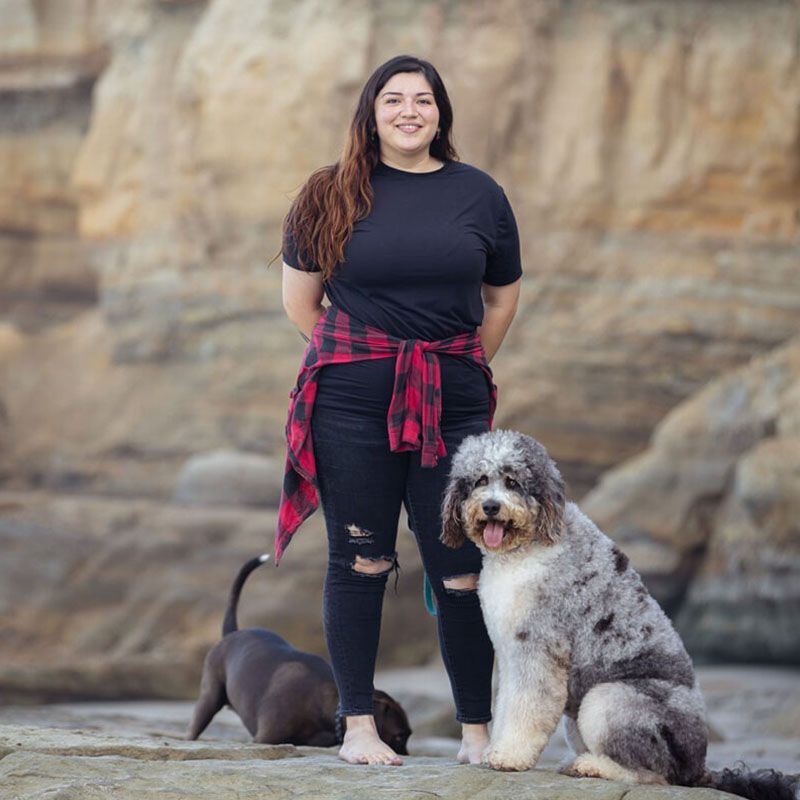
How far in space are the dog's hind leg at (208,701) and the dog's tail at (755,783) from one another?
229 cm

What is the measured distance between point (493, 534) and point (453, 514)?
0.13 m

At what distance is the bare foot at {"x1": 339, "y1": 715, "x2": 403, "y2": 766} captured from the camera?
14.1 ft

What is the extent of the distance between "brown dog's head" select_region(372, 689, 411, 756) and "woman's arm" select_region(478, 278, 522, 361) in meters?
1.46

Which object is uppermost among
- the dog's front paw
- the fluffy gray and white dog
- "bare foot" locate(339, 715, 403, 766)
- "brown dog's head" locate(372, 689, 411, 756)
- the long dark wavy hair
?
the long dark wavy hair

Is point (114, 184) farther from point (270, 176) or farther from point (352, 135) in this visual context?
point (352, 135)

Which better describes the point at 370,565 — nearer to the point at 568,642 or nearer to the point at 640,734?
the point at 568,642

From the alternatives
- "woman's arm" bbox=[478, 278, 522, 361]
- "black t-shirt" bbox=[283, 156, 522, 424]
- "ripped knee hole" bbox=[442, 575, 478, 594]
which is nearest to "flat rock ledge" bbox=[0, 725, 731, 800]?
"ripped knee hole" bbox=[442, 575, 478, 594]

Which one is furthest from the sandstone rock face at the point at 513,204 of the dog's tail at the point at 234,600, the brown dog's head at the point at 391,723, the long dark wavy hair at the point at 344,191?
the long dark wavy hair at the point at 344,191

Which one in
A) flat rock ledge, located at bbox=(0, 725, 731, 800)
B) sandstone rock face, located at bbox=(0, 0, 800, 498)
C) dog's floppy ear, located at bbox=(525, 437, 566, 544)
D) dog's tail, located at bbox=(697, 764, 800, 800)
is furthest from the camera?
sandstone rock face, located at bbox=(0, 0, 800, 498)

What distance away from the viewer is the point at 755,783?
3.98 m

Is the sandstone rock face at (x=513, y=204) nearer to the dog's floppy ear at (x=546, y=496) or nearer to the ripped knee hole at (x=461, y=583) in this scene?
the ripped knee hole at (x=461, y=583)

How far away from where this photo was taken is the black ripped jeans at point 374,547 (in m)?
4.27

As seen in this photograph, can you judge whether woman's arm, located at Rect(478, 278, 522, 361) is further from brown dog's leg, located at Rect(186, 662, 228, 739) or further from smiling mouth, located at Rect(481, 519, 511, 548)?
brown dog's leg, located at Rect(186, 662, 228, 739)

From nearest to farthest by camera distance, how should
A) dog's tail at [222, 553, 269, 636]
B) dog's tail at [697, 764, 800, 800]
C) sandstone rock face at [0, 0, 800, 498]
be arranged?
dog's tail at [697, 764, 800, 800] → dog's tail at [222, 553, 269, 636] → sandstone rock face at [0, 0, 800, 498]
